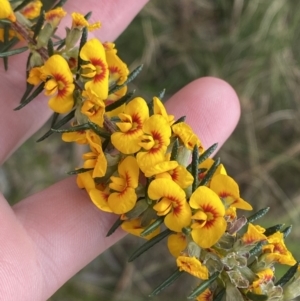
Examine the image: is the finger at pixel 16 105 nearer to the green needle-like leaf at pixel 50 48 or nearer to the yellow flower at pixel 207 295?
the green needle-like leaf at pixel 50 48

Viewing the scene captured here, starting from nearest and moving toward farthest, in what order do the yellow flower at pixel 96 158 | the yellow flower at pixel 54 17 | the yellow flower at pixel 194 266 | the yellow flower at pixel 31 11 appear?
the yellow flower at pixel 194 266 → the yellow flower at pixel 96 158 → the yellow flower at pixel 54 17 → the yellow flower at pixel 31 11

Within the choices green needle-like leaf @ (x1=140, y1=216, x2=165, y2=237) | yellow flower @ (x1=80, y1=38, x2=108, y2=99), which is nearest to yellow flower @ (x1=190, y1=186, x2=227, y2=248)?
green needle-like leaf @ (x1=140, y1=216, x2=165, y2=237)

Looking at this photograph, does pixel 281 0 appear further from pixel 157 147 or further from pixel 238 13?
pixel 157 147

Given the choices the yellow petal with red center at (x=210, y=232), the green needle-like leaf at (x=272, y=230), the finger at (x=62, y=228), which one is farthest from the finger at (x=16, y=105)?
the green needle-like leaf at (x=272, y=230)

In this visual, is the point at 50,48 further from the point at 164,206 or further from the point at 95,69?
the point at 164,206

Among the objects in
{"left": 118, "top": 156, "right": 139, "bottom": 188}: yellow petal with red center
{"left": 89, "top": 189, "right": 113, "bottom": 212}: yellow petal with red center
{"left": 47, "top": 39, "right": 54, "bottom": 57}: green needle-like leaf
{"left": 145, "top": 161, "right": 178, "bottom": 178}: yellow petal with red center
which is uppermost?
{"left": 47, "top": 39, "right": 54, "bottom": 57}: green needle-like leaf

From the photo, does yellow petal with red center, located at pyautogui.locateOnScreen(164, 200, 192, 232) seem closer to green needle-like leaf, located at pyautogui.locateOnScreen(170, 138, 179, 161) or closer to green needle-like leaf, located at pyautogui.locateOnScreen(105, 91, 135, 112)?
green needle-like leaf, located at pyautogui.locateOnScreen(170, 138, 179, 161)

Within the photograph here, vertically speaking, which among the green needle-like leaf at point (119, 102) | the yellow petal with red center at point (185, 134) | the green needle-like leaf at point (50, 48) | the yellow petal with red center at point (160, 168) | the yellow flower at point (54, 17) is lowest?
the yellow petal with red center at point (160, 168)
